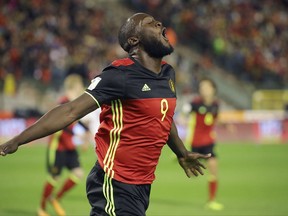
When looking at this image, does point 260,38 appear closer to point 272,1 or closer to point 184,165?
point 272,1

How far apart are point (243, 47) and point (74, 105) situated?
26.6 m

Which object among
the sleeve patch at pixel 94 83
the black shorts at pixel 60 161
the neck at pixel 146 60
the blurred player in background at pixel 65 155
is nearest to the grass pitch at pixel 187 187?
the blurred player in background at pixel 65 155

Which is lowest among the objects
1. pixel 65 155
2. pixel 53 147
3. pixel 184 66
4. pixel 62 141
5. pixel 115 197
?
pixel 115 197

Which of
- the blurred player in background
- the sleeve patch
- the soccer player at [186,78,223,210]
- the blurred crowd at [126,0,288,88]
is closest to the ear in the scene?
the sleeve patch

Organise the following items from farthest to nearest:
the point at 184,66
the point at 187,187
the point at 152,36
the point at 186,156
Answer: the point at 184,66 → the point at 187,187 → the point at 186,156 → the point at 152,36

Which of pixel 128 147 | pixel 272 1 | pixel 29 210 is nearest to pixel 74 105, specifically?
pixel 128 147

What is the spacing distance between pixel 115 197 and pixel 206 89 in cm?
796

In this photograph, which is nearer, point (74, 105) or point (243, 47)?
point (74, 105)

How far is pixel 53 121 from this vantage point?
4.74 metres

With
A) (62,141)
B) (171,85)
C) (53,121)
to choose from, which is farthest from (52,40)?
(53,121)

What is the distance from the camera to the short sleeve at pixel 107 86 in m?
4.88

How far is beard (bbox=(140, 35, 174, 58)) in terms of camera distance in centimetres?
507

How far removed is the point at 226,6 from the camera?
3238cm

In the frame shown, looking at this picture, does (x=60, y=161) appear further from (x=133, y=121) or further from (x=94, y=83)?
(x=94, y=83)
